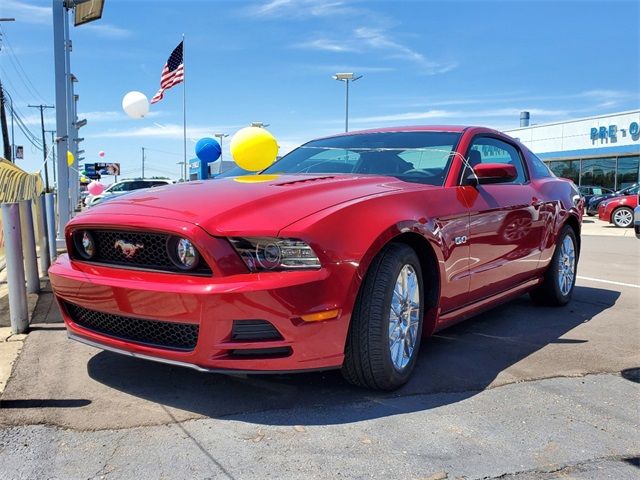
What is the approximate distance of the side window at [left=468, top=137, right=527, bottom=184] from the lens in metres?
4.28

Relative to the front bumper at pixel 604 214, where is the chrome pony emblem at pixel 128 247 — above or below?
above

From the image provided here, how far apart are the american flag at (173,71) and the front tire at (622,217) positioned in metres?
14.2

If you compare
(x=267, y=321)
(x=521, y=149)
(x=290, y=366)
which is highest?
(x=521, y=149)

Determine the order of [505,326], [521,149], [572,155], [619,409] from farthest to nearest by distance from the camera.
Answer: [572,155] → [521,149] → [505,326] → [619,409]

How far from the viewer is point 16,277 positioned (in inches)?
166

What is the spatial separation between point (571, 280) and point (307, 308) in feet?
12.7

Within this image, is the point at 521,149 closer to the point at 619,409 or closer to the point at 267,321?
the point at 619,409

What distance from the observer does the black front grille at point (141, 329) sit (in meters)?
2.75

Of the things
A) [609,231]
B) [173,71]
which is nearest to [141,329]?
[609,231]

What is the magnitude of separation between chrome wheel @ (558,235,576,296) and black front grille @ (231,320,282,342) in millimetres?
3562

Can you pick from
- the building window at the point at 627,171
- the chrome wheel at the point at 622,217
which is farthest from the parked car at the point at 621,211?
the building window at the point at 627,171

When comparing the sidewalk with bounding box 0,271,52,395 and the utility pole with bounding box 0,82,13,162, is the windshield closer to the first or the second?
the sidewalk with bounding box 0,271,52,395

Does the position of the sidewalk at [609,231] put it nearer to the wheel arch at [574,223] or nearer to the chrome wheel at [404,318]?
the wheel arch at [574,223]

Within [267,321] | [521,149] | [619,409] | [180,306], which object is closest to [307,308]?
[267,321]
